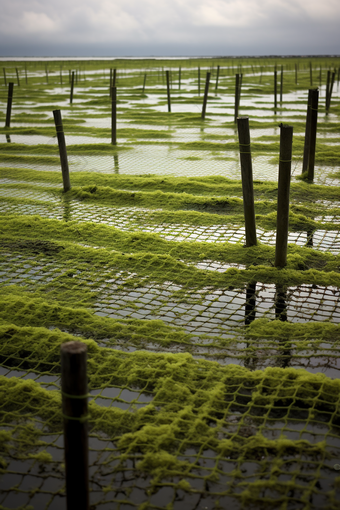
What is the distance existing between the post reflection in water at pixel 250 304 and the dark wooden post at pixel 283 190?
418mm

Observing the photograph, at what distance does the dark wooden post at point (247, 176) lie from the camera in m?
4.30

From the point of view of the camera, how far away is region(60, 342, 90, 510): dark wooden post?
1566 millimetres

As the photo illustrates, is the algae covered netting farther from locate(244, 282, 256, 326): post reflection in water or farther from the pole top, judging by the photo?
the pole top

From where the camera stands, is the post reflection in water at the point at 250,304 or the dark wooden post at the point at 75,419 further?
the post reflection in water at the point at 250,304

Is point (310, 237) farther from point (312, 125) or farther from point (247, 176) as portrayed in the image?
point (312, 125)

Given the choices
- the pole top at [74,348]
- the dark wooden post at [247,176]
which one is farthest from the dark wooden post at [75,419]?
the dark wooden post at [247,176]

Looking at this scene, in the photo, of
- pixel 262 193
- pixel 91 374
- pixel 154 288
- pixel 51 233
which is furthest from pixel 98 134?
pixel 91 374

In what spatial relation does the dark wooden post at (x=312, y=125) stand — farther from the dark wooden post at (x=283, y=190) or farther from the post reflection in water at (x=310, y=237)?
the dark wooden post at (x=283, y=190)

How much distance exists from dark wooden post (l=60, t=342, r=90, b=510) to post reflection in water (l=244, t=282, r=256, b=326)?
2.01 m

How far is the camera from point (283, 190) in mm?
4070

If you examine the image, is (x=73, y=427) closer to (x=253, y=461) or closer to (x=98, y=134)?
(x=253, y=461)

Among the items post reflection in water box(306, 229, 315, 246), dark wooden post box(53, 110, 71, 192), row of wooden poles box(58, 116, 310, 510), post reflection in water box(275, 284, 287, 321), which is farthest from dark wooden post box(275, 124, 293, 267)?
dark wooden post box(53, 110, 71, 192)

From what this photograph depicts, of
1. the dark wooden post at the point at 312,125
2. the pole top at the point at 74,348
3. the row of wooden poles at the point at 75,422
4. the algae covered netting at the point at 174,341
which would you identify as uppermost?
the dark wooden post at the point at 312,125

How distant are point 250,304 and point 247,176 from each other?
135cm
